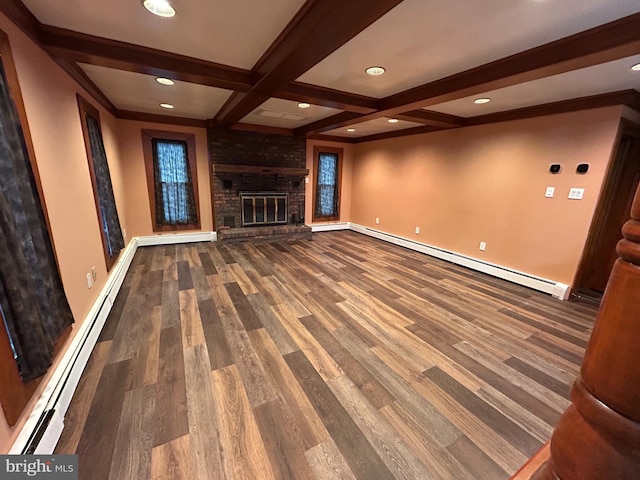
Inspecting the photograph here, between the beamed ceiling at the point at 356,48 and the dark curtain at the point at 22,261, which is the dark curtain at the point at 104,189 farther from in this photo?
the dark curtain at the point at 22,261

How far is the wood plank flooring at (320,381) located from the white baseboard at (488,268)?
0.49 feet

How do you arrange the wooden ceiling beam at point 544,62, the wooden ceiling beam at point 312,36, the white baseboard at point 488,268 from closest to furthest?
the wooden ceiling beam at point 312,36 → the wooden ceiling beam at point 544,62 → the white baseboard at point 488,268

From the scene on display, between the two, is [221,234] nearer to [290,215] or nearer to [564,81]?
[290,215]

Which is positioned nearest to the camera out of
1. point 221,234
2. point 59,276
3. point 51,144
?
point 59,276

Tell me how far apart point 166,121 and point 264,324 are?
419 cm

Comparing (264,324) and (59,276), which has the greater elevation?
(59,276)

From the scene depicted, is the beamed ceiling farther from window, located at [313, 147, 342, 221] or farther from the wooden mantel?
window, located at [313, 147, 342, 221]

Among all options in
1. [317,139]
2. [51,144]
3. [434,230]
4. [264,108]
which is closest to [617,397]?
[51,144]

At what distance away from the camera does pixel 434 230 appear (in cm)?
496

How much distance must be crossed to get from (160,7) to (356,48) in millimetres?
1308

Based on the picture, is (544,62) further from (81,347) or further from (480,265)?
(81,347)

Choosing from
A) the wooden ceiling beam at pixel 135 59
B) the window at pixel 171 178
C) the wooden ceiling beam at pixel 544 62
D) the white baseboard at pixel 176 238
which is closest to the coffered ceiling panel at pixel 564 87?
the wooden ceiling beam at pixel 544 62

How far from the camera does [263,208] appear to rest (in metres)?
5.87

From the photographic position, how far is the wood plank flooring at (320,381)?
4.65 ft
